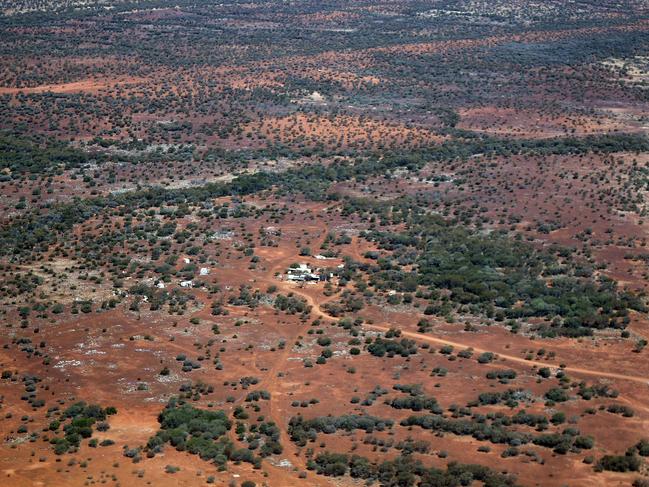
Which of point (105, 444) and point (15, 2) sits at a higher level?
point (15, 2)

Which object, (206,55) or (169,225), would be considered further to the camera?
(206,55)

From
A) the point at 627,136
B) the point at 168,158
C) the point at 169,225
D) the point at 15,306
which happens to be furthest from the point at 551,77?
the point at 15,306

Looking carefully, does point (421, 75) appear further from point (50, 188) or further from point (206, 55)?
point (50, 188)

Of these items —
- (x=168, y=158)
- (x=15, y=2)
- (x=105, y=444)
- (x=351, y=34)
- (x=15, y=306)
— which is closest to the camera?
(x=105, y=444)

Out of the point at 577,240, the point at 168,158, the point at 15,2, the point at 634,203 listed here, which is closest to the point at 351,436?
the point at 577,240

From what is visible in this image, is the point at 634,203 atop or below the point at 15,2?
below

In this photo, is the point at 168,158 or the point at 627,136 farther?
the point at 627,136

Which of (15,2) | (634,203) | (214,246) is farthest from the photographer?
(15,2)

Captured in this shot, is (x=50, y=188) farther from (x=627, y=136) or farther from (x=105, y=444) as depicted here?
(x=627, y=136)

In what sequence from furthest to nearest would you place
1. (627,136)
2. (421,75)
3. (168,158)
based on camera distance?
(421,75) < (627,136) < (168,158)
